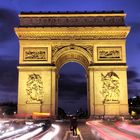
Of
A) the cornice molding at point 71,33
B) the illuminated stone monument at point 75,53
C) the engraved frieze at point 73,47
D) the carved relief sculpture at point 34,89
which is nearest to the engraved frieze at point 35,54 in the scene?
the illuminated stone monument at point 75,53

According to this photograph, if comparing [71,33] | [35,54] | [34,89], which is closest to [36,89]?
[34,89]

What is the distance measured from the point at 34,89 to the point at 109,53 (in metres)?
8.56

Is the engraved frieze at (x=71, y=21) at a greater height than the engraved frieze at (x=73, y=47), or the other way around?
the engraved frieze at (x=71, y=21)

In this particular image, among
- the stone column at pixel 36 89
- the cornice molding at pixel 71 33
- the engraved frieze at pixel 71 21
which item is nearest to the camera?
the stone column at pixel 36 89

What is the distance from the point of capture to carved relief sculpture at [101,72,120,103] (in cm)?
4125

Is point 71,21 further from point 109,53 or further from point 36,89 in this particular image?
point 36,89

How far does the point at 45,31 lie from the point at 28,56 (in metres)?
3.14

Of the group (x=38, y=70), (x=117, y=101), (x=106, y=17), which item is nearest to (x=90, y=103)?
(x=117, y=101)

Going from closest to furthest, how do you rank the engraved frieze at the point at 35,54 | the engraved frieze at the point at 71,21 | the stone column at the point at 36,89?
the stone column at the point at 36,89, the engraved frieze at the point at 35,54, the engraved frieze at the point at 71,21

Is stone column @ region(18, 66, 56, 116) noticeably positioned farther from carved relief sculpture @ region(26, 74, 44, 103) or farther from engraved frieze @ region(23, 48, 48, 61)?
engraved frieze @ region(23, 48, 48, 61)

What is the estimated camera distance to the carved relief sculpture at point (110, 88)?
135 ft

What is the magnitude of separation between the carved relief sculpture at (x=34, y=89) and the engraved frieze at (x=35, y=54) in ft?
5.86

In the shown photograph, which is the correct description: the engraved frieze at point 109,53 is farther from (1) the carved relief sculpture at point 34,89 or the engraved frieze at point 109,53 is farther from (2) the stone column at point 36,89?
(1) the carved relief sculpture at point 34,89

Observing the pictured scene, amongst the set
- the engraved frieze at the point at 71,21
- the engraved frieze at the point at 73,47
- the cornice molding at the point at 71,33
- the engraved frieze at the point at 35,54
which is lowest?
the engraved frieze at the point at 35,54
